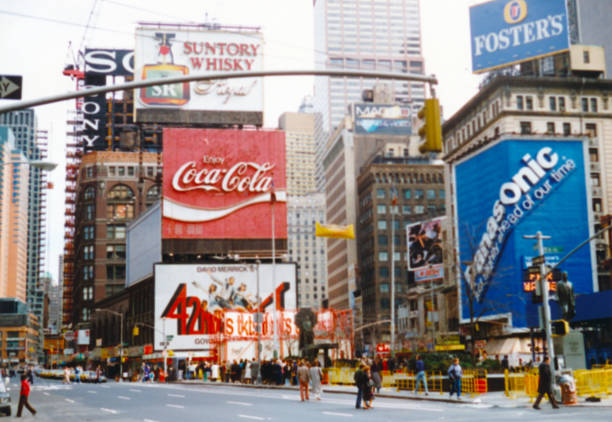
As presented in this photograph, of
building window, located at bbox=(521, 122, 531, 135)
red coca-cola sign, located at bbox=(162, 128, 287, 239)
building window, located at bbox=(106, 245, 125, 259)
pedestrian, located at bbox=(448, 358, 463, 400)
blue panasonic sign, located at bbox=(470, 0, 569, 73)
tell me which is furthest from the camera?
building window, located at bbox=(106, 245, 125, 259)

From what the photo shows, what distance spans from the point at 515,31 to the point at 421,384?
65.3 m

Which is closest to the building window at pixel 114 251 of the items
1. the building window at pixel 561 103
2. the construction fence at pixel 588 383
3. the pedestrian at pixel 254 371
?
the building window at pixel 561 103

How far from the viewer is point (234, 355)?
78000 millimetres

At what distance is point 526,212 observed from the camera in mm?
88562

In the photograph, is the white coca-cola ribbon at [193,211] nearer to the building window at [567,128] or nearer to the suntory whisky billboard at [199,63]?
the suntory whisky billboard at [199,63]

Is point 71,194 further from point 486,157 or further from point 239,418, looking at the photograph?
point 239,418

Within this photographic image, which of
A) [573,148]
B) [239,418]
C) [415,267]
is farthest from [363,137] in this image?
[239,418]

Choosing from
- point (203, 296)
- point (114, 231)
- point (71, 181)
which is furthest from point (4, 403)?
point (71, 181)

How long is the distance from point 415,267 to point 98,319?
62.7 m

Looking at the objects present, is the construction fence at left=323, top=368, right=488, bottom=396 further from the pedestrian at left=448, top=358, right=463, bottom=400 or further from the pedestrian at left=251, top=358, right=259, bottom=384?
the pedestrian at left=251, top=358, right=259, bottom=384

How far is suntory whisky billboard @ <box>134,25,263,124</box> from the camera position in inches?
4087

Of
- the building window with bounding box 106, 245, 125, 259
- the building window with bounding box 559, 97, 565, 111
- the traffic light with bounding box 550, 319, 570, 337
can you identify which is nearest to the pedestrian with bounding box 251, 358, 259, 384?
the traffic light with bounding box 550, 319, 570, 337

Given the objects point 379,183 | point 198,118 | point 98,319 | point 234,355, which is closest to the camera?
point 234,355

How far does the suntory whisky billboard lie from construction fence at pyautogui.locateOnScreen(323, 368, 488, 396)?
59885 mm
